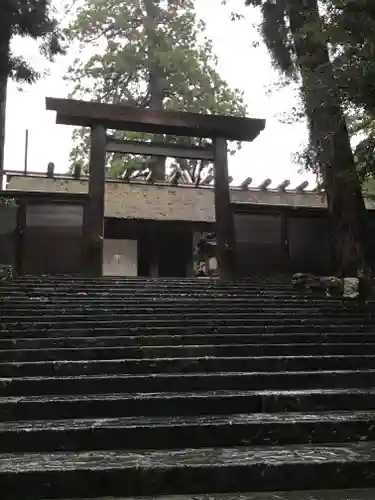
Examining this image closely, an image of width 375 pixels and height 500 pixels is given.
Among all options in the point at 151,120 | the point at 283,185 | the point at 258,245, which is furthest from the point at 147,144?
the point at 283,185

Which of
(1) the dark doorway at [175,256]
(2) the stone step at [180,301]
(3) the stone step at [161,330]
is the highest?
(1) the dark doorway at [175,256]

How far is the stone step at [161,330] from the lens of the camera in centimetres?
551

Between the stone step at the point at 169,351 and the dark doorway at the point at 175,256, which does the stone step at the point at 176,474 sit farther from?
the dark doorway at the point at 175,256

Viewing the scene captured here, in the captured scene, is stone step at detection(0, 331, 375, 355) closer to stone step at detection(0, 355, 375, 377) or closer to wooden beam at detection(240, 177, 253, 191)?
stone step at detection(0, 355, 375, 377)

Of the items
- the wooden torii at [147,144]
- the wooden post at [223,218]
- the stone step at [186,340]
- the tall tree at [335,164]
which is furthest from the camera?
the wooden post at [223,218]

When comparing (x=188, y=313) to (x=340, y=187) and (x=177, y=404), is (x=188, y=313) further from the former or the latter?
(x=340, y=187)

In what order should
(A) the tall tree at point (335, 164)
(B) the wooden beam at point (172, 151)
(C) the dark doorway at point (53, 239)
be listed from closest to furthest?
1. (A) the tall tree at point (335, 164)
2. (C) the dark doorway at point (53, 239)
3. (B) the wooden beam at point (172, 151)

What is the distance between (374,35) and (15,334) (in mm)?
5290

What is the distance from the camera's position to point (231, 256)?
10977 mm

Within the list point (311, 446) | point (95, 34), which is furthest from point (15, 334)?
point (95, 34)

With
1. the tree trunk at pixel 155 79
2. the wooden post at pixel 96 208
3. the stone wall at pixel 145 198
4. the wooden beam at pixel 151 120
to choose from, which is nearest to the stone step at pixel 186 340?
the wooden post at pixel 96 208

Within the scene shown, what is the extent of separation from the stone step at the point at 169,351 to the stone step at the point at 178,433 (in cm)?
141

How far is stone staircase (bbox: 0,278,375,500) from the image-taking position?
2.62 m

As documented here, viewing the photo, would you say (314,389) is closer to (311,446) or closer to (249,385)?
(249,385)
